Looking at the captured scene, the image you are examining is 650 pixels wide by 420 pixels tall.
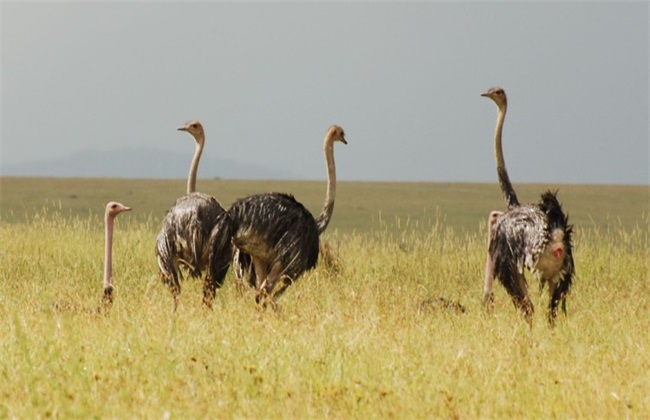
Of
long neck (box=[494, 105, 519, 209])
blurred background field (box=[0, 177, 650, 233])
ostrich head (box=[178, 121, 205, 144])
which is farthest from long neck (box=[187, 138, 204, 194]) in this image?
blurred background field (box=[0, 177, 650, 233])

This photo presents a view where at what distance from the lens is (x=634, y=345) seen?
312 inches

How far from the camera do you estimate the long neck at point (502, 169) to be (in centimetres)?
965

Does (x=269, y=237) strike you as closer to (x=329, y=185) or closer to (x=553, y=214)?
(x=329, y=185)

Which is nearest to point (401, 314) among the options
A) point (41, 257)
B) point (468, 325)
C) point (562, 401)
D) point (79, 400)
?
point (468, 325)

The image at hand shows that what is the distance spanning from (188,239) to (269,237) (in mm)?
719

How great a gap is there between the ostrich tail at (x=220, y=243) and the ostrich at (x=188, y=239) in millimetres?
137

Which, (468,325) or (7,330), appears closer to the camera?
(7,330)

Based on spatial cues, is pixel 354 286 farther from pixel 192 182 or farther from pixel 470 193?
pixel 470 193

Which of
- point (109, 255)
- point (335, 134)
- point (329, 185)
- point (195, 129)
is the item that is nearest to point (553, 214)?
point (329, 185)

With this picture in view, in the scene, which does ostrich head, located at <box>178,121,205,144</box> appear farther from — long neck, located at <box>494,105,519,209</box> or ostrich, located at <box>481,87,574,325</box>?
ostrich, located at <box>481,87,574,325</box>

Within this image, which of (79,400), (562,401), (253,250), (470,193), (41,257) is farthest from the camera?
(470,193)

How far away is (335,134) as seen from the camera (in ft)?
34.9

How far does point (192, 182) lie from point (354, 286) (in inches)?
80.1

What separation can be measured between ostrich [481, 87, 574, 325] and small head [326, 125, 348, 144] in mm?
1799
